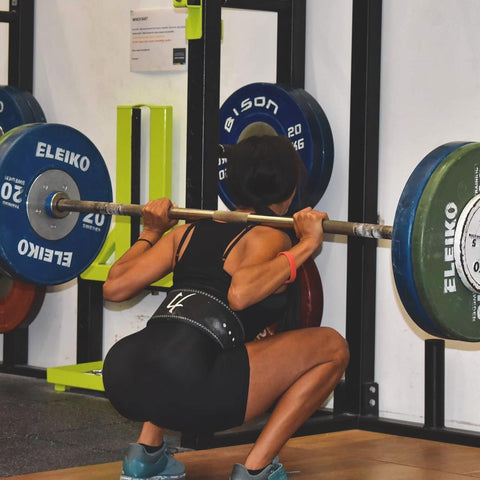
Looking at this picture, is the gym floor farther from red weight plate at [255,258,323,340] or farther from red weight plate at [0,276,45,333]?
red weight plate at [255,258,323,340]

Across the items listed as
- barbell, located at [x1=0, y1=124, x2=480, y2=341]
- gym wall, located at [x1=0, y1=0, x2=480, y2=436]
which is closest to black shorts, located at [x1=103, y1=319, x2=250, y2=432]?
barbell, located at [x1=0, y1=124, x2=480, y2=341]

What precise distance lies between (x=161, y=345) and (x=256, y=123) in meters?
1.59

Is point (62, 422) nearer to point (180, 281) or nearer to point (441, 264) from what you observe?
point (180, 281)

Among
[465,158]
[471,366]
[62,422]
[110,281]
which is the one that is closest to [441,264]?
[465,158]

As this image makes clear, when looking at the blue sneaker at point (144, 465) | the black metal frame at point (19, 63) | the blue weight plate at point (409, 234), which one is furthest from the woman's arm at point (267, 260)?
the black metal frame at point (19, 63)

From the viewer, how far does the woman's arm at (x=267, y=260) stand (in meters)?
2.62

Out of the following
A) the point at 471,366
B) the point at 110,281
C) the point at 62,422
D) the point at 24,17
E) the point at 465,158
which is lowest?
the point at 62,422

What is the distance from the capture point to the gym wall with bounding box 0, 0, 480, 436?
3.73 m

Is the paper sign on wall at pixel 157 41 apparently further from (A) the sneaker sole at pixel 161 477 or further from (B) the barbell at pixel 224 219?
(A) the sneaker sole at pixel 161 477

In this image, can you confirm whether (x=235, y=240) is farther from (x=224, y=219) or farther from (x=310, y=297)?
(x=310, y=297)

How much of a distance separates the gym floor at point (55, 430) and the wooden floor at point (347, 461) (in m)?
0.17

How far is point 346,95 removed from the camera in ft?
13.3

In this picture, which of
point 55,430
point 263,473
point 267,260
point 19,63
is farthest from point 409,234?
point 19,63

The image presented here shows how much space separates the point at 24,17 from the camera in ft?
16.3
